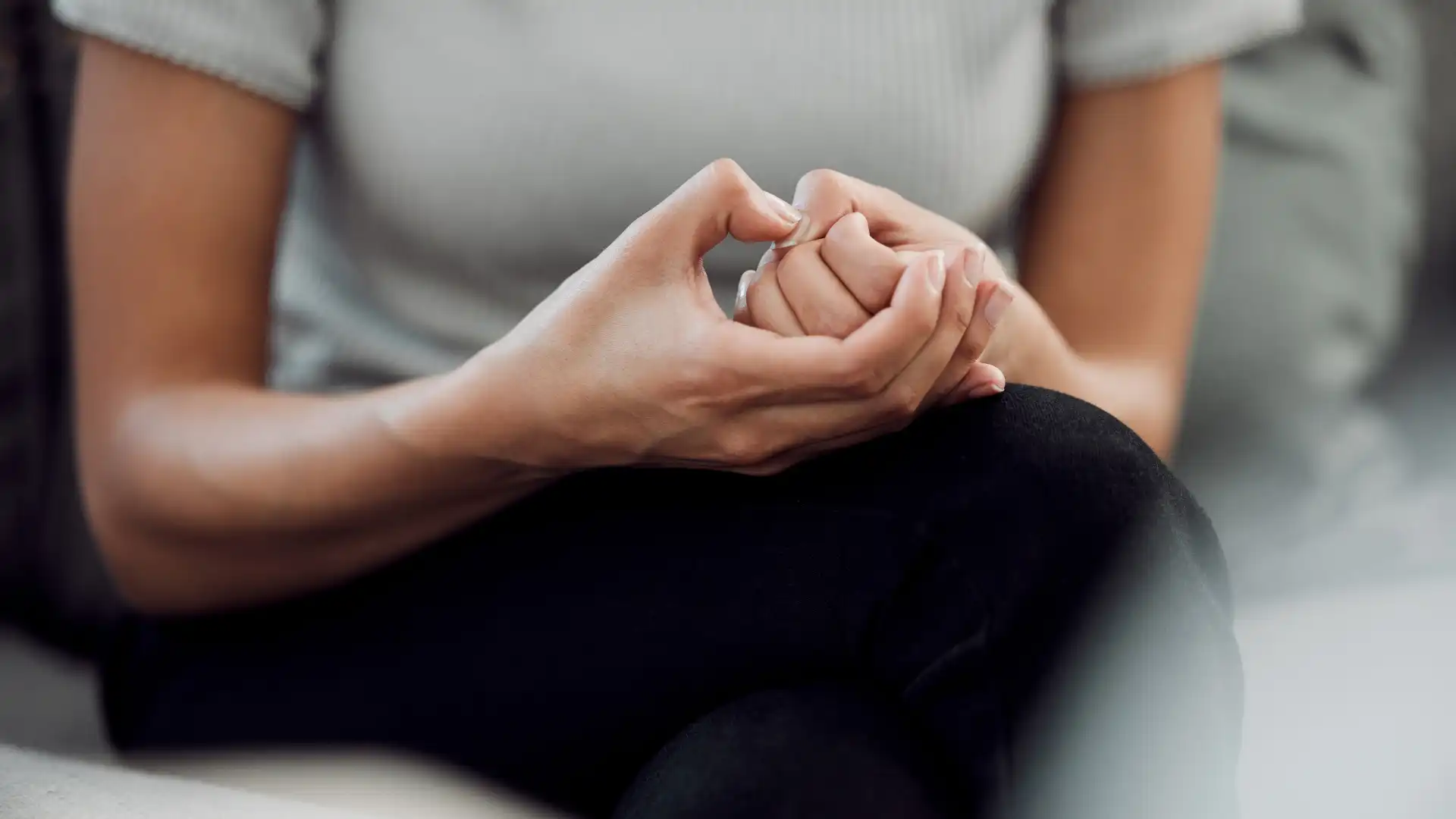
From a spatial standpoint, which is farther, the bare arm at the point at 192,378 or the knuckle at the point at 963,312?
the bare arm at the point at 192,378

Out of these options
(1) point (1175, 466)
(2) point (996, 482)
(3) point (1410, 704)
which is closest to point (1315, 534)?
(1) point (1175, 466)

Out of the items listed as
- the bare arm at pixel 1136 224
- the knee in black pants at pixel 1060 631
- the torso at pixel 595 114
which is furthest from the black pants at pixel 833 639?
the bare arm at pixel 1136 224

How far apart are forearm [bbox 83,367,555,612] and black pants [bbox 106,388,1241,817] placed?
0.07ft

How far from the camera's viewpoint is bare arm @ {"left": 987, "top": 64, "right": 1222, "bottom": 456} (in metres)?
0.62

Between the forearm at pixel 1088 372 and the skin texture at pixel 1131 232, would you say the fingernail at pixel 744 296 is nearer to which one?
the forearm at pixel 1088 372

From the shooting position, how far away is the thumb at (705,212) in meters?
0.38

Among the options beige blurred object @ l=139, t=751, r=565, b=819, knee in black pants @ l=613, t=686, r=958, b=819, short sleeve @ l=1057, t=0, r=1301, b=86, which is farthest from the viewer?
short sleeve @ l=1057, t=0, r=1301, b=86

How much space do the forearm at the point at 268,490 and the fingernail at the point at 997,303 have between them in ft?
0.55

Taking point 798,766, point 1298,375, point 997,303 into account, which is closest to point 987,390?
point 997,303

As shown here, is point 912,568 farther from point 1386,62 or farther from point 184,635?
point 1386,62

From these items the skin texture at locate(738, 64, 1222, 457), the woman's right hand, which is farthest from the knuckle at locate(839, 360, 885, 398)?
the skin texture at locate(738, 64, 1222, 457)

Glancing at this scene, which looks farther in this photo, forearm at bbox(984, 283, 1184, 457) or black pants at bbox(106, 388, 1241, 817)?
forearm at bbox(984, 283, 1184, 457)

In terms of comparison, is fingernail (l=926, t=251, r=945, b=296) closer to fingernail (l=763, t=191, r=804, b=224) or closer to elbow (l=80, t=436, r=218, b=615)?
fingernail (l=763, t=191, r=804, b=224)

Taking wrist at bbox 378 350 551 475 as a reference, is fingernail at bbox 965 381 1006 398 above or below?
above
